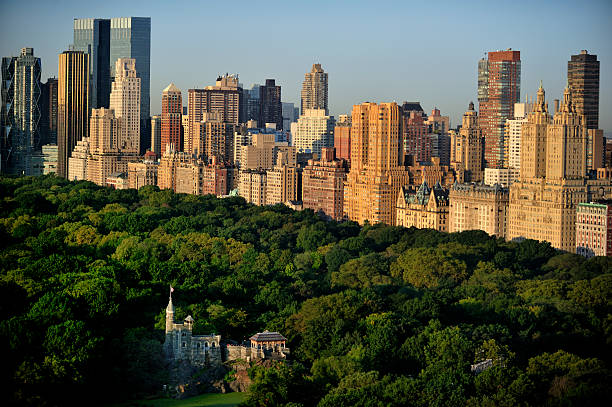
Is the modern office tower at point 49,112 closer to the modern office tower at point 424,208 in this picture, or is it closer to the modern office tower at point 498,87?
the modern office tower at point 498,87

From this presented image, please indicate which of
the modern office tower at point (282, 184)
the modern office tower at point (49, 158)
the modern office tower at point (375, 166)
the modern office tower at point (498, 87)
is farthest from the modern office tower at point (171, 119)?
the modern office tower at point (375, 166)

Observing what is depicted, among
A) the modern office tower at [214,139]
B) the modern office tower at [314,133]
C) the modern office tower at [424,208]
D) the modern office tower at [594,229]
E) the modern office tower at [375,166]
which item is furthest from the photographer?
the modern office tower at [314,133]

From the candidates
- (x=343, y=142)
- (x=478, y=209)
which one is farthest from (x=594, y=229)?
(x=343, y=142)

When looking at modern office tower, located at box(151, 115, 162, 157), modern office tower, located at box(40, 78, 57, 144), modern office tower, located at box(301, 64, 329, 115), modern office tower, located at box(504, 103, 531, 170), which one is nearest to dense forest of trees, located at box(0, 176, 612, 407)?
modern office tower, located at box(504, 103, 531, 170)

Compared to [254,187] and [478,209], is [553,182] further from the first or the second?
[254,187]

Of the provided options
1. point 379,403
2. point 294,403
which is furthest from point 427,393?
point 294,403

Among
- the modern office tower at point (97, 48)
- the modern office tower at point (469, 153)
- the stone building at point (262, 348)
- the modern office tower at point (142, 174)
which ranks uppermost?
the modern office tower at point (97, 48)

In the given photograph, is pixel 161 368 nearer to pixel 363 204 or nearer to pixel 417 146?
pixel 363 204

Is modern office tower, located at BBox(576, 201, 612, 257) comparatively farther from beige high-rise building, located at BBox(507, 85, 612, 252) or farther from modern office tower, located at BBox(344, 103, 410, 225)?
modern office tower, located at BBox(344, 103, 410, 225)
